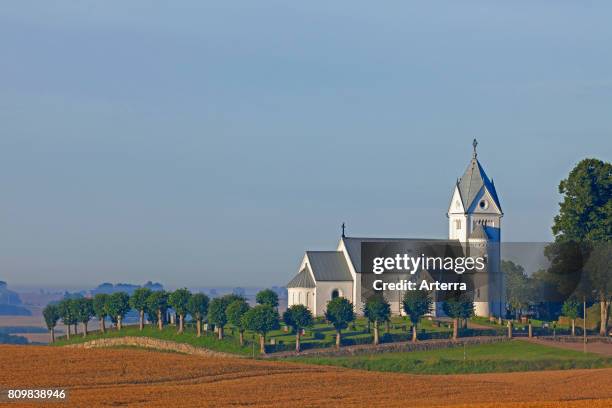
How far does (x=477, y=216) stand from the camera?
151 m

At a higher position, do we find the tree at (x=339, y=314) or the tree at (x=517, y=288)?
the tree at (x=517, y=288)

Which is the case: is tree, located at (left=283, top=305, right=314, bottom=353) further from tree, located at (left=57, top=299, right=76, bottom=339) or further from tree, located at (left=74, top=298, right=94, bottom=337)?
tree, located at (left=57, top=299, right=76, bottom=339)

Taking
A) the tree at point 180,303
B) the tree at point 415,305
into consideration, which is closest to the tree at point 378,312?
the tree at point 415,305

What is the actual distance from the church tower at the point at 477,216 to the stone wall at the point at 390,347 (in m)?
23.8

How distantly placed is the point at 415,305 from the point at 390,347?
9.32 metres

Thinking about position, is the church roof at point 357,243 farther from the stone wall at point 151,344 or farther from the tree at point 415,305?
the stone wall at point 151,344

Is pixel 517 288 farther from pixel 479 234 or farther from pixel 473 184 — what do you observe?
pixel 473 184

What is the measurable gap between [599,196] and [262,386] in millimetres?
70285

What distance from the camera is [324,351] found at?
119250mm

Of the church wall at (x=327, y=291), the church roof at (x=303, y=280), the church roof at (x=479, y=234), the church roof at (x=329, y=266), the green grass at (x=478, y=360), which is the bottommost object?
the green grass at (x=478, y=360)

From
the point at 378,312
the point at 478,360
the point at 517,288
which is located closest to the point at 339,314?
the point at 378,312

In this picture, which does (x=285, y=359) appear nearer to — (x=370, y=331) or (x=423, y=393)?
(x=370, y=331)

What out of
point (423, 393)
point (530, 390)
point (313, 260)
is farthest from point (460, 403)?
point (313, 260)

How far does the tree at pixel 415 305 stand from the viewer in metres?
127
